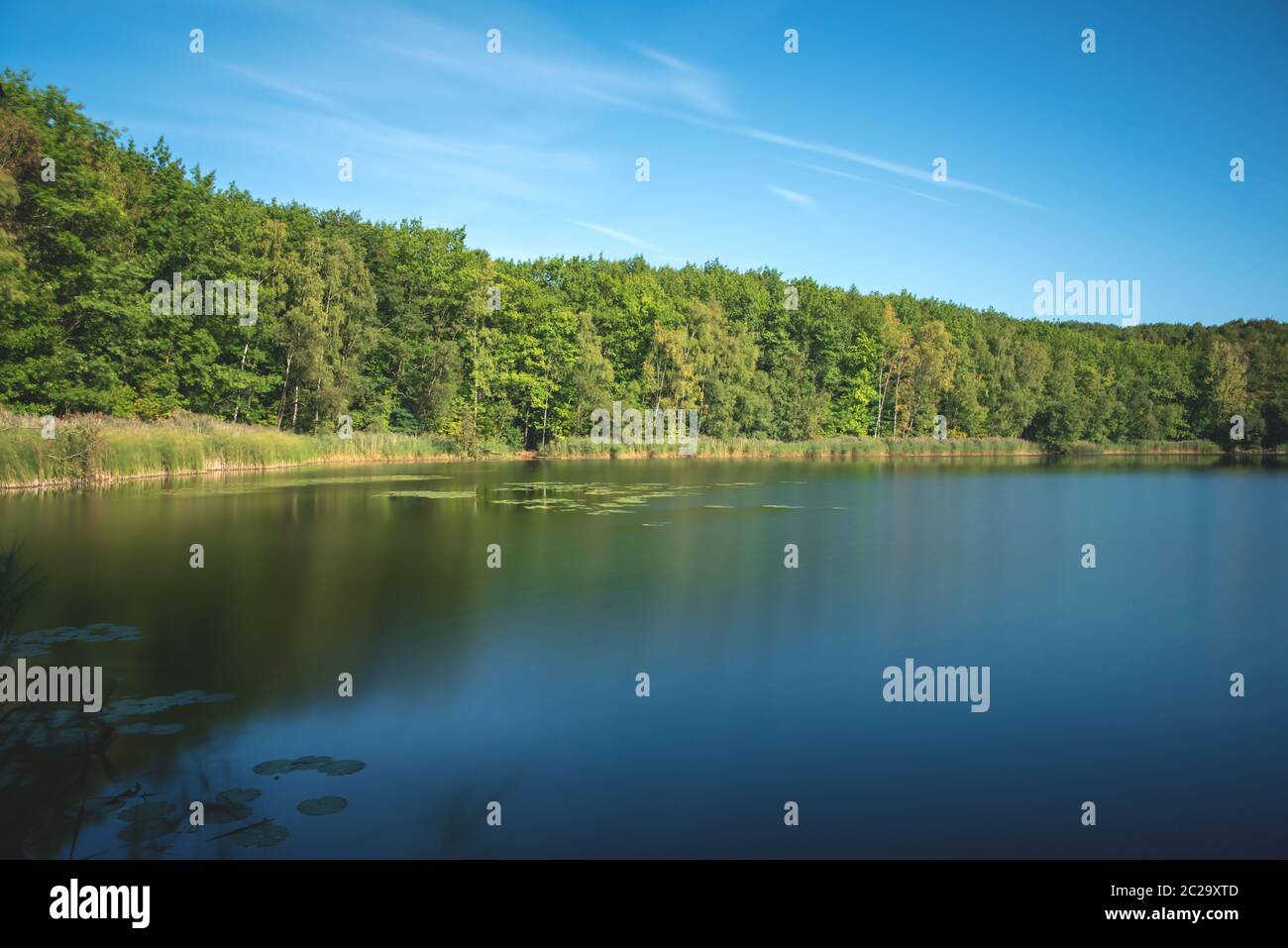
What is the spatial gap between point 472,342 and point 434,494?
89.3 ft

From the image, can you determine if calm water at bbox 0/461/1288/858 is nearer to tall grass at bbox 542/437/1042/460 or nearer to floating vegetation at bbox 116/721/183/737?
floating vegetation at bbox 116/721/183/737

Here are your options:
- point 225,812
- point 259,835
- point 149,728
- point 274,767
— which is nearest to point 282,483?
point 149,728

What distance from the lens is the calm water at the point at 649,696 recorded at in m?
4.97

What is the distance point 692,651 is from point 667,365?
1908 inches

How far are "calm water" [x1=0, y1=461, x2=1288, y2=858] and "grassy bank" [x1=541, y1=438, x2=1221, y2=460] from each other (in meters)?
33.1

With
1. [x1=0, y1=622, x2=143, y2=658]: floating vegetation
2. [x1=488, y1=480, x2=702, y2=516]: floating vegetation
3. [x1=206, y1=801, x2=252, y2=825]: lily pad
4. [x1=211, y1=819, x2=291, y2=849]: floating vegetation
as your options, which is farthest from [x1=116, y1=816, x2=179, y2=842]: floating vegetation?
[x1=488, y1=480, x2=702, y2=516]: floating vegetation

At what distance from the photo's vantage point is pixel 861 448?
198 ft

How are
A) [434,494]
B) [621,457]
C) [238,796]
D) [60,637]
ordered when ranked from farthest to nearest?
1. [621,457]
2. [434,494]
3. [60,637]
4. [238,796]

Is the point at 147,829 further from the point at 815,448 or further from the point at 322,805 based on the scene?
the point at 815,448

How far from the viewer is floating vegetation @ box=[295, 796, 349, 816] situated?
4.89m

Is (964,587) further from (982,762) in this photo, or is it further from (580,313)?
(580,313)

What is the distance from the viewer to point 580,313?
180 ft

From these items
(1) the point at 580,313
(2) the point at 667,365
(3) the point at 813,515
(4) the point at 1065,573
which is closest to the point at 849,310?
(2) the point at 667,365

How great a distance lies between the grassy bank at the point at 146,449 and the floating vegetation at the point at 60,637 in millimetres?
15468
